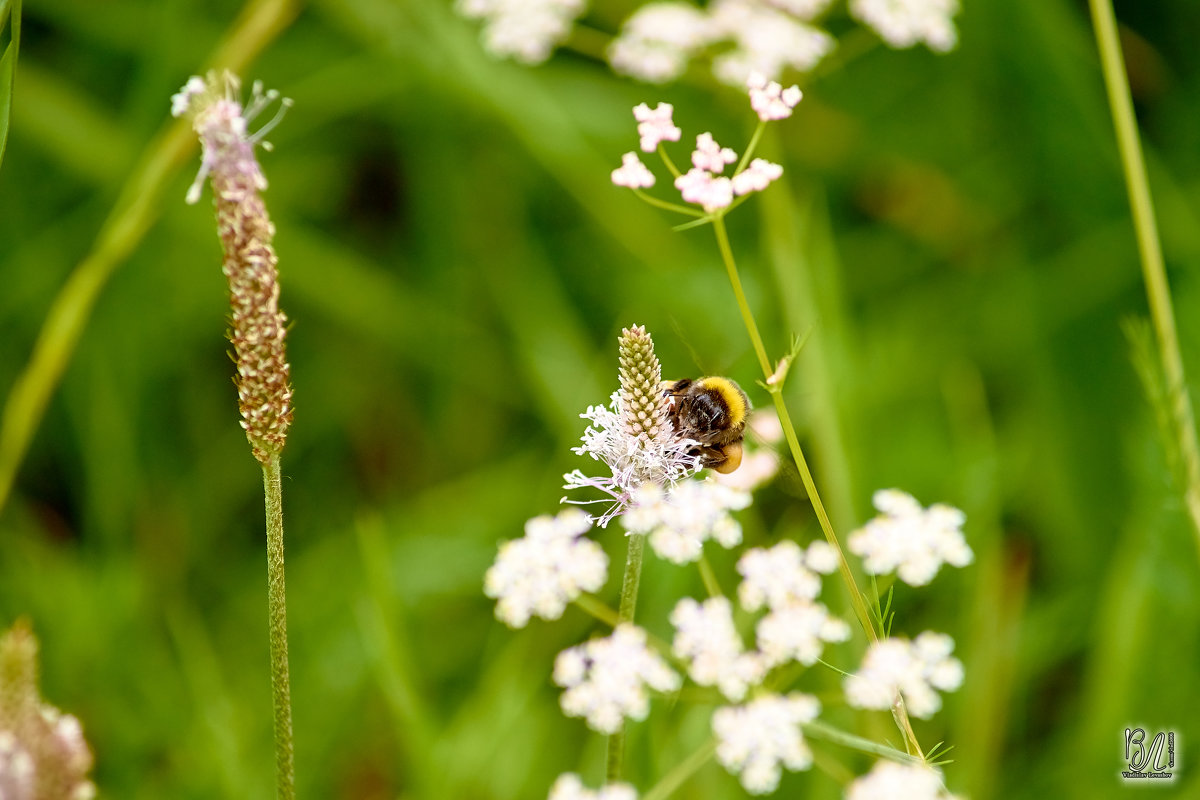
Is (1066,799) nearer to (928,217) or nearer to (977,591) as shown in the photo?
(977,591)

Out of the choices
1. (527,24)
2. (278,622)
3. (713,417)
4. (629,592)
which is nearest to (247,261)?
(278,622)

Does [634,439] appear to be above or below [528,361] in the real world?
below

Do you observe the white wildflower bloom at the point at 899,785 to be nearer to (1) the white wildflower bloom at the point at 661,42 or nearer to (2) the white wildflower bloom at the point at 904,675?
(2) the white wildflower bloom at the point at 904,675

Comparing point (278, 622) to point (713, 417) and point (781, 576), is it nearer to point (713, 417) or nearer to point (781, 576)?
point (781, 576)

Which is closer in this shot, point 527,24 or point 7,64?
point 7,64

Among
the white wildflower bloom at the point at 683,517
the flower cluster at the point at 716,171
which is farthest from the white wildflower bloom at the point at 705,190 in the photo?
the white wildflower bloom at the point at 683,517

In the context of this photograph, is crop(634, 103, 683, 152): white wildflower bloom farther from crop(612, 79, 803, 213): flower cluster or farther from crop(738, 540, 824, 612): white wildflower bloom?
crop(738, 540, 824, 612): white wildflower bloom

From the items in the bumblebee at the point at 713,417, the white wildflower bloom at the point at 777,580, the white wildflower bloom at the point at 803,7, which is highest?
the white wildflower bloom at the point at 803,7

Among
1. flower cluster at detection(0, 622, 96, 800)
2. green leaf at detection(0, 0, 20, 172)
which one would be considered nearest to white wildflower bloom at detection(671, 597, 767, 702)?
flower cluster at detection(0, 622, 96, 800)
